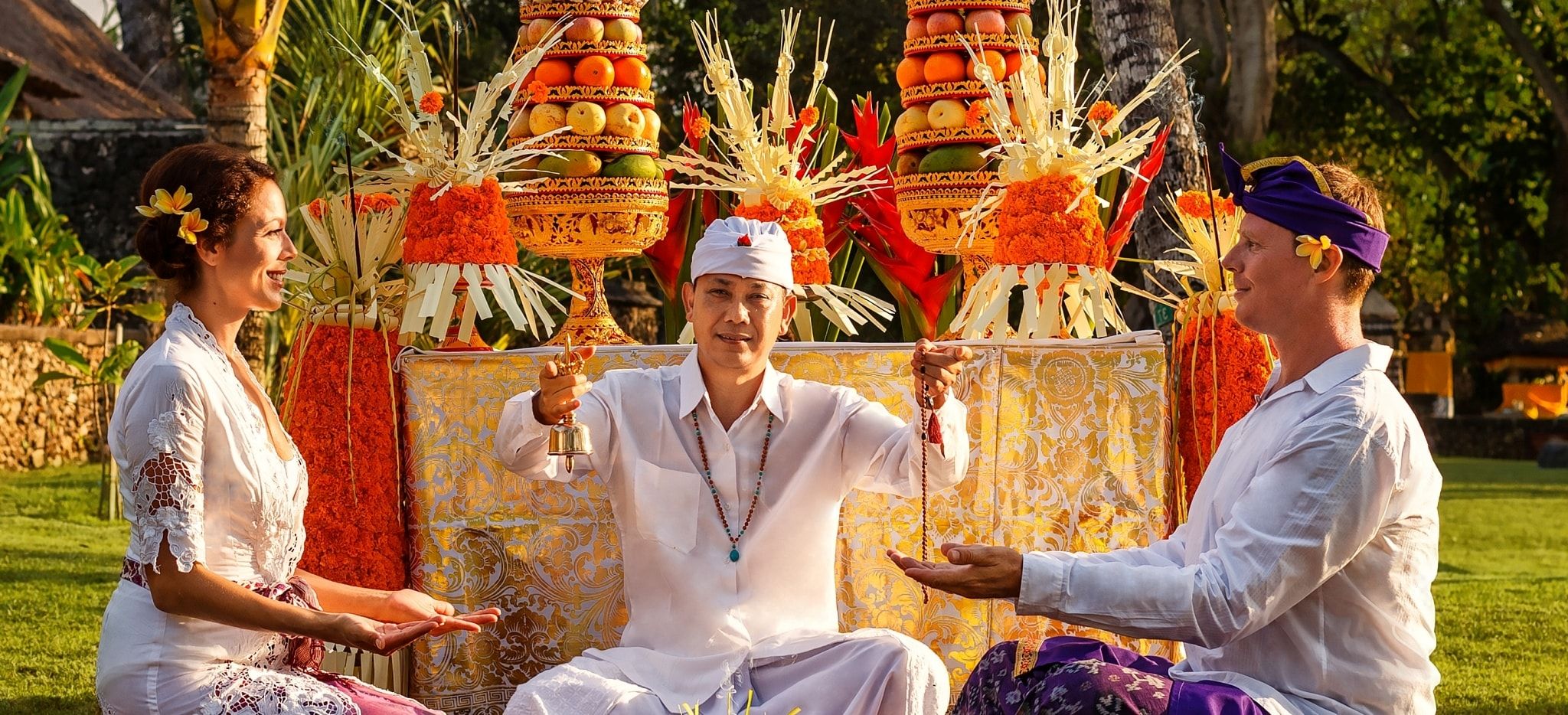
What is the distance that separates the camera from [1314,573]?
9.07ft

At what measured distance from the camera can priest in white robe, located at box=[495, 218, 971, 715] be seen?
3631 mm

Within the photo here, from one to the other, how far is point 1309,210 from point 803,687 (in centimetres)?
158

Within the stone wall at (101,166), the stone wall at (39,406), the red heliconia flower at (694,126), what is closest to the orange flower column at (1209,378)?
the red heliconia flower at (694,126)

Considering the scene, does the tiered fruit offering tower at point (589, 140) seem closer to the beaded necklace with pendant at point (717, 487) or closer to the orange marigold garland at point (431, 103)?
the orange marigold garland at point (431, 103)

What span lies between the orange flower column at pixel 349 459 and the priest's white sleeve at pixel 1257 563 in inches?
83.2

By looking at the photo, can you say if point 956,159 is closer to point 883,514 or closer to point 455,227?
point 883,514

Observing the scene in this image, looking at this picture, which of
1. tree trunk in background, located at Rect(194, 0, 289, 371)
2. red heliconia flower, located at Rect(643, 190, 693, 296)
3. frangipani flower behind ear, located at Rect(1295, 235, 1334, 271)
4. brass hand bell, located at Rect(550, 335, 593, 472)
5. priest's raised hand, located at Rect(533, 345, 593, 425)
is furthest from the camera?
tree trunk in background, located at Rect(194, 0, 289, 371)

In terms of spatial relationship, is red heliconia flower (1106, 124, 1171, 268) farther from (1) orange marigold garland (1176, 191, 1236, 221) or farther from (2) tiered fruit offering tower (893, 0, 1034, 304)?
(2) tiered fruit offering tower (893, 0, 1034, 304)

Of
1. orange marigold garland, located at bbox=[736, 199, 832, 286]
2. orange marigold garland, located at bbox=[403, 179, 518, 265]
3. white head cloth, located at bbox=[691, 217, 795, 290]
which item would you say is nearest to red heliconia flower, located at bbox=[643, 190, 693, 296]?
orange marigold garland, located at bbox=[736, 199, 832, 286]

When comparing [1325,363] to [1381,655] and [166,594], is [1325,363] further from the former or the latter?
[166,594]

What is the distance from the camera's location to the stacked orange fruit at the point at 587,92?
15.0ft

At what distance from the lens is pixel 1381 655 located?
2.88 m

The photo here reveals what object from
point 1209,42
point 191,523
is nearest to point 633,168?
point 191,523

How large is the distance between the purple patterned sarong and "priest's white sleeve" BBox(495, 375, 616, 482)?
3.74 ft
